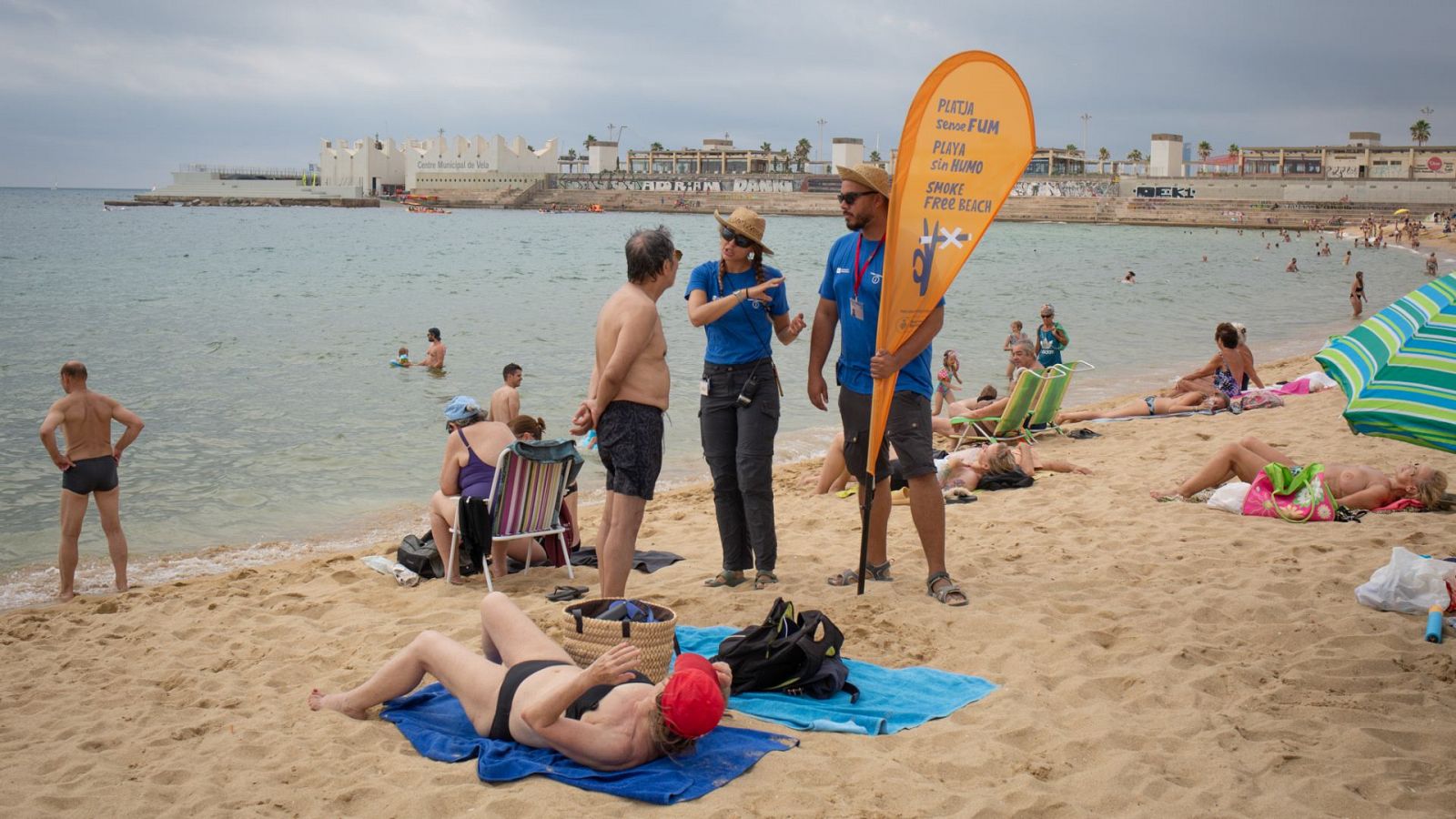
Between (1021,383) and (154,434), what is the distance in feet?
30.5

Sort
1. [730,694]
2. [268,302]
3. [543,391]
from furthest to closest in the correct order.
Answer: [268,302] < [543,391] < [730,694]

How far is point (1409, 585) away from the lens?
4609 mm

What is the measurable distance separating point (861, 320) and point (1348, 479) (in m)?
3.57

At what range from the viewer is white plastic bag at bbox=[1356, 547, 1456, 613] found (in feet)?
14.9

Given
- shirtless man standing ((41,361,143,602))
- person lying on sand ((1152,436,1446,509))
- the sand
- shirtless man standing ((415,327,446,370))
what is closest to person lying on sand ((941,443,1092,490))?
the sand

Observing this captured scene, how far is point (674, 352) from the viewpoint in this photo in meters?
20.2

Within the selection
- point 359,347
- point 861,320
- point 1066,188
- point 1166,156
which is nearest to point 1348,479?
point 861,320

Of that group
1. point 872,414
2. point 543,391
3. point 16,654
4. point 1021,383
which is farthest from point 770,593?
point 543,391

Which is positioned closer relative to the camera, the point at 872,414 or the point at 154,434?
the point at 872,414

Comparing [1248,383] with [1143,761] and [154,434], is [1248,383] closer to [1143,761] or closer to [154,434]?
[1143,761]

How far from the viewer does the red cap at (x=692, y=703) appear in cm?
325

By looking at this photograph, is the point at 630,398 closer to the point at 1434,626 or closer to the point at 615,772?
the point at 615,772

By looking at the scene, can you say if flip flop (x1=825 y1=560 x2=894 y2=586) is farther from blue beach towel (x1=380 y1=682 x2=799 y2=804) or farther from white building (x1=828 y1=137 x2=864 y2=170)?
white building (x1=828 y1=137 x2=864 y2=170)

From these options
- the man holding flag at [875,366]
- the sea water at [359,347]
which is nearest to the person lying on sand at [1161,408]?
the sea water at [359,347]
